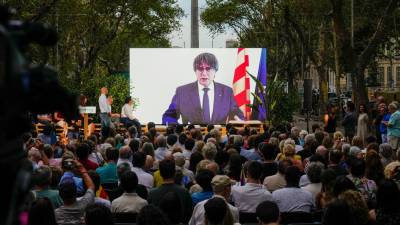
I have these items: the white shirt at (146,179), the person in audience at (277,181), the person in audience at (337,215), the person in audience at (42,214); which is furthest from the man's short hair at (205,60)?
the person in audience at (42,214)

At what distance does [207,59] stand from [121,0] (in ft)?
→ 82.7

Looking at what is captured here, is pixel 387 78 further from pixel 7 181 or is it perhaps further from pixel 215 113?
pixel 7 181

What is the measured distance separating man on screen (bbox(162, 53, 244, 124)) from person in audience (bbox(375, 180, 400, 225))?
2378 centimetres

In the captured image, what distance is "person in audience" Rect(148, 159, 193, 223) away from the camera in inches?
331

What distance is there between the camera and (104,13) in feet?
183

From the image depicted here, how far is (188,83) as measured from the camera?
3130 centimetres

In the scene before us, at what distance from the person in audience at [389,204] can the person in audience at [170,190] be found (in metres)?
2.04

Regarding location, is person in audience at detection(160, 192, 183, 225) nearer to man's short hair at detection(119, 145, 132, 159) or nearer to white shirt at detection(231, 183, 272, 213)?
white shirt at detection(231, 183, 272, 213)

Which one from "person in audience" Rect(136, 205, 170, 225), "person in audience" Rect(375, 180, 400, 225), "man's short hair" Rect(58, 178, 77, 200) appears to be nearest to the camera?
"person in audience" Rect(136, 205, 170, 225)

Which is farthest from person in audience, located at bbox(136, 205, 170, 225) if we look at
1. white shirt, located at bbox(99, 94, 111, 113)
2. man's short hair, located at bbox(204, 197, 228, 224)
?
white shirt, located at bbox(99, 94, 111, 113)

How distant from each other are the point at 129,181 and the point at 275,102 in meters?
21.9

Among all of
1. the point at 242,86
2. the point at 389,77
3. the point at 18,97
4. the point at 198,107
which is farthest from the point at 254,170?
the point at 389,77

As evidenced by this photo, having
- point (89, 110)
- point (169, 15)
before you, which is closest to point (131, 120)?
point (89, 110)

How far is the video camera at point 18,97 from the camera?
1.92 m
